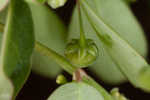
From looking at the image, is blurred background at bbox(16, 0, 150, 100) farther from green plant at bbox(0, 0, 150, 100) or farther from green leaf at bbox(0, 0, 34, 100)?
green leaf at bbox(0, 0, 34, 100)

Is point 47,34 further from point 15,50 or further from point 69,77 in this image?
point 15,50

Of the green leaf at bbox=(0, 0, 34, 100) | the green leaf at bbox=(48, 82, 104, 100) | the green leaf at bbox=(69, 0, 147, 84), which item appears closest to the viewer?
the green leaf at bbox=(0, 0, 34, 100)

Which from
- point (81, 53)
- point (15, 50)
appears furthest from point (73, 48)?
point (15, 50)

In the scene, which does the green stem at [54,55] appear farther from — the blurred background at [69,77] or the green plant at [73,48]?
the blurred background at [69,77]

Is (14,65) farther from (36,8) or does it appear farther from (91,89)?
(36,8)

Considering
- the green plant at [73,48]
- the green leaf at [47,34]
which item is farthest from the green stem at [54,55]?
the green leaf at [47,34]

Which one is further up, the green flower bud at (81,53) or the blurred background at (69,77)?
the green flower bud at (81,53)

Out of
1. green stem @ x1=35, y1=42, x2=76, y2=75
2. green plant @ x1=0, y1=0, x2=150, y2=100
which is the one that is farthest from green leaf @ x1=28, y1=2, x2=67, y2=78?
green stem @ x1=35, y1=42, x2=76, y2=75
